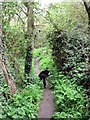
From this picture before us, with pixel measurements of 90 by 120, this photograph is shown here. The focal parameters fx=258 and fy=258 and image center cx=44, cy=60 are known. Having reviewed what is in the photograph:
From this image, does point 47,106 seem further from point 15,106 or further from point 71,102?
point 15,106

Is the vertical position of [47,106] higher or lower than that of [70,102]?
lower

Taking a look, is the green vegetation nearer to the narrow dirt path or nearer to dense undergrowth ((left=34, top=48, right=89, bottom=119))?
dense undergrowth ((left=34, top=48, right=89, bottom=119))

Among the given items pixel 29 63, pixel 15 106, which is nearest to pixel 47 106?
pixel 15 106

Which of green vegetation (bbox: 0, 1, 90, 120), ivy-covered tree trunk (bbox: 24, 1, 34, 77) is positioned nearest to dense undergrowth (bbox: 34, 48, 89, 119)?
green vegetation (bbox: 0, 1, 90, 120)

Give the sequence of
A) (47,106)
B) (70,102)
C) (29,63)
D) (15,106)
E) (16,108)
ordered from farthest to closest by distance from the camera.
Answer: (29,63), (47,106), (70,102), (15,106), (16,108)

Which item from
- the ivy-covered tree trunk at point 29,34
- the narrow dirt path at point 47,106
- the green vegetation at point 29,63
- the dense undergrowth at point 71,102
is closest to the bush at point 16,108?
the green vegetation at point 29,63

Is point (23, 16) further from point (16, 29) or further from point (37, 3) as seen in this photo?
point (16, 29)

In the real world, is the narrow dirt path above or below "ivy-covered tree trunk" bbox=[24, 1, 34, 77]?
below

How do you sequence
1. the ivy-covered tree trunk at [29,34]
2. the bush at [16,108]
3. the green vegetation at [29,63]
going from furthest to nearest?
1. the ivy-covered tree trunk at [29,34]
2. the green vegetation at [29,63]
3. the bush at [16,108]

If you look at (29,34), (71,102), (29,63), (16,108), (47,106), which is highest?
(29,34)

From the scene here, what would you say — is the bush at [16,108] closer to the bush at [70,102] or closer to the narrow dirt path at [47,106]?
the narrow dirt path at [47,106]

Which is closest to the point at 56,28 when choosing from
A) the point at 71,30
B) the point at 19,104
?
the point at 71,30

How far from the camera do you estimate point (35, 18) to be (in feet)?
50.3

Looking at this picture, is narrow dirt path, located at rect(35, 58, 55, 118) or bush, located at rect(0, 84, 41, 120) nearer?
bush, located at rect(0, 84, 41, 120)
